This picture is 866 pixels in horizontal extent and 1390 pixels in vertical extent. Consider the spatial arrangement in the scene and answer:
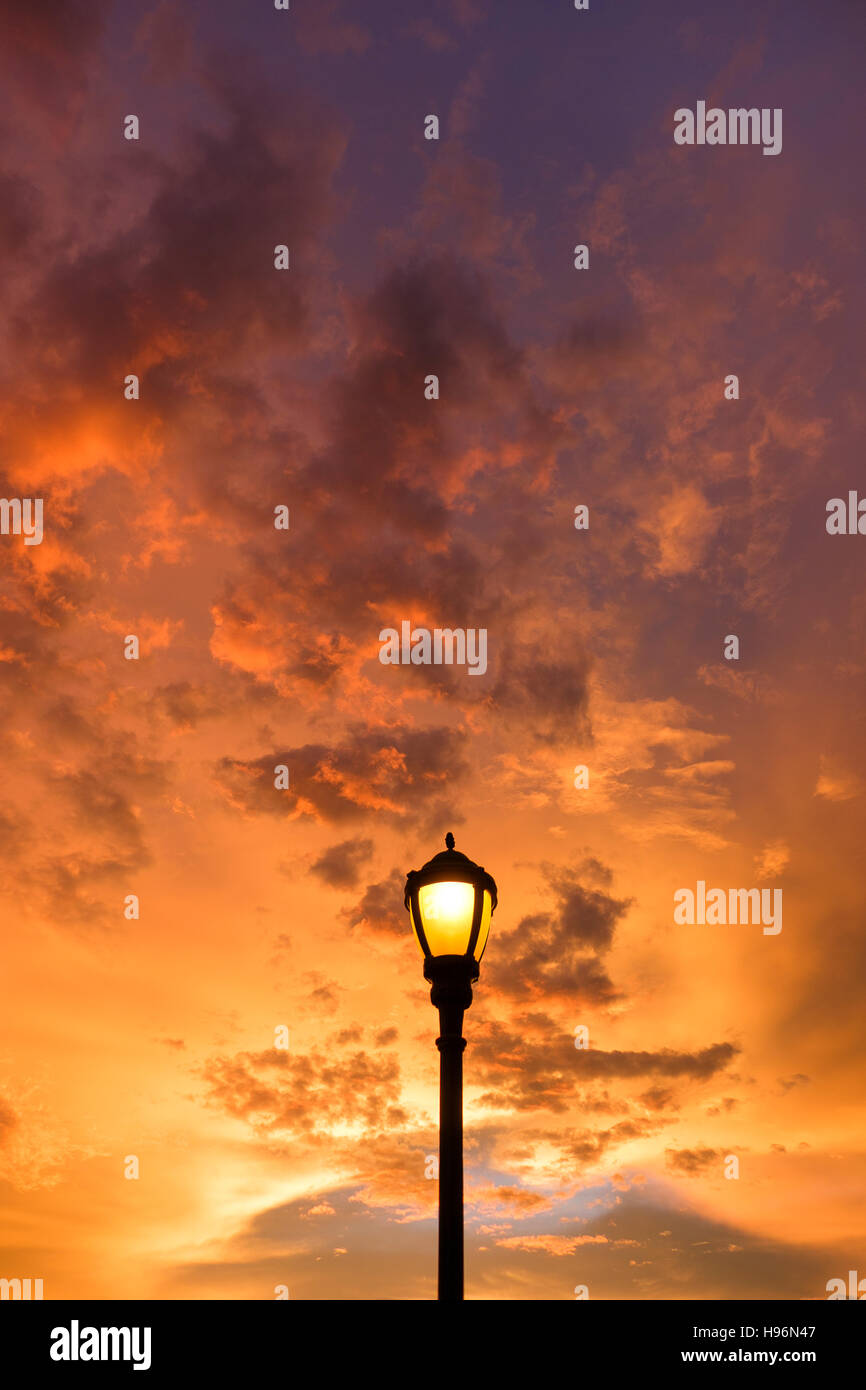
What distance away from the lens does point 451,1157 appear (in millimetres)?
6348

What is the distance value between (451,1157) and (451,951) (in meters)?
1.35

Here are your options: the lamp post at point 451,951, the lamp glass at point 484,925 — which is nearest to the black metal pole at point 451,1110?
the lamp post at point 451,951

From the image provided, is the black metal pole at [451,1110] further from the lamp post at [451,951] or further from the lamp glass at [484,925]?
the lamp glass at [484,925]

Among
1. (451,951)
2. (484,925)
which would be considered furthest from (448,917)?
(484,925)

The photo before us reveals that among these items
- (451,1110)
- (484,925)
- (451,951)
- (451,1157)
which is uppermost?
(484,925)

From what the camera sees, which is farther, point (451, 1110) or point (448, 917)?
point (448, 917)

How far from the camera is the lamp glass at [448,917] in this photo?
7012 mm

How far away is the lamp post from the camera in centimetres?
642

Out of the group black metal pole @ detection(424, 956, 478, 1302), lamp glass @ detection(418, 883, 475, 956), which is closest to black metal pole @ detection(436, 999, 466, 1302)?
black metal pole @ detection(424, 956, 478, 1302)

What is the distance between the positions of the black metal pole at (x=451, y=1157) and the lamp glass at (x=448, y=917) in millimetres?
392

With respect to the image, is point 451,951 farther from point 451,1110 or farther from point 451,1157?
point 451,1157

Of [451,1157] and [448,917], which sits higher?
[448,917]

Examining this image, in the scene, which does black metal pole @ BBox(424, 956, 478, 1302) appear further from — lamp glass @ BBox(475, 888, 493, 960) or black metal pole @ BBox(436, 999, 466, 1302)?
lamp glass @ BBox(475, 888, 493, 960)
